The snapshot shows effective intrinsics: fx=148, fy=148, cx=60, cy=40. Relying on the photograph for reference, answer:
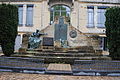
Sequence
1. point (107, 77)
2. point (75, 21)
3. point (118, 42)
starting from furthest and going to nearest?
point (75, 21) < point (118, 42) < point (107, 77)

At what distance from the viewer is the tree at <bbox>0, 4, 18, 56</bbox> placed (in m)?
10.7

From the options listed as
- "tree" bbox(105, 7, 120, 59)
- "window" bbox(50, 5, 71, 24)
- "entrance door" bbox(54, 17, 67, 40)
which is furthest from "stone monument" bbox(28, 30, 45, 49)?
"window" bbox(50, 5, 71, 24)

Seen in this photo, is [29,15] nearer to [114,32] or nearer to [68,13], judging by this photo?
[68,13]

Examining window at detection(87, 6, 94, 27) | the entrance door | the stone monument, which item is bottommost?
the stone monument

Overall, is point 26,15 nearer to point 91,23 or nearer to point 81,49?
point 91,23

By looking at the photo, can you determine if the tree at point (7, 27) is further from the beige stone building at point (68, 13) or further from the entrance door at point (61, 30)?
the beige stone building at point (68, 13)

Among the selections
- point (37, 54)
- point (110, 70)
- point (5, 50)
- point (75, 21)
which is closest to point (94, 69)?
point (110, 70)

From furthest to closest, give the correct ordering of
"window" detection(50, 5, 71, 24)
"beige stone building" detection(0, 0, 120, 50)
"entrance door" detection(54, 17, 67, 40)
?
1. "window" detection(50, 5, 71, 24)
2. "beige stone building" detection(0, 0, 120, 50)
3. "entrance door" detection(54, 17, 67, 40)

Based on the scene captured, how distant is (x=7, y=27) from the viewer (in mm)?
10828

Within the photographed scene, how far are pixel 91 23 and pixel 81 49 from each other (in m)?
12.0

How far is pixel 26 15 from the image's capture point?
78.3 feet

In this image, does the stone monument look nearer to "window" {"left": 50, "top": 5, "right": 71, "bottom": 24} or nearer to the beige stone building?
the beige stone building

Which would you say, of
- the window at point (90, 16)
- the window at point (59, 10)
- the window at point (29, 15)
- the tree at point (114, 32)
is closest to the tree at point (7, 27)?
the tree at point (114, 32)

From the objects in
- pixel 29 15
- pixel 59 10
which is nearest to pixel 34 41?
pixel 29 15
